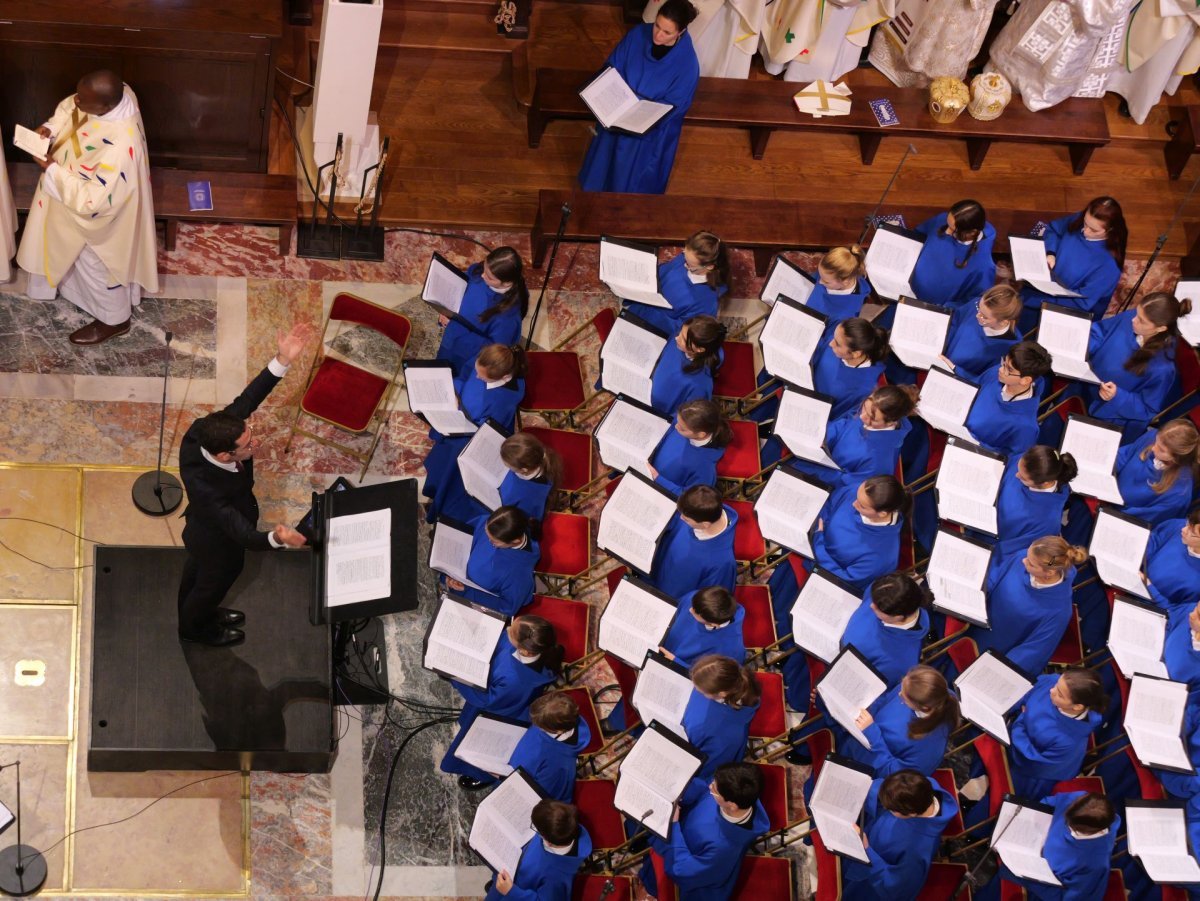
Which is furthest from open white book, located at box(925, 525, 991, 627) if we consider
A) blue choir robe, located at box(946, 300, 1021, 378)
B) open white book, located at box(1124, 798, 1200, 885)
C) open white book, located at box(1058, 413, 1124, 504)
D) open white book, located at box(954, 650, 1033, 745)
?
blue choir robe, located at box(946, 300, 1021, 378)

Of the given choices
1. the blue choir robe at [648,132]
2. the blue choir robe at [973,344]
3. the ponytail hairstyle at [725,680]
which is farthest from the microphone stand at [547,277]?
the ponytail hairstyle at [725,680]

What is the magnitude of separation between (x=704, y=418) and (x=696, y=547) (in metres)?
0.71

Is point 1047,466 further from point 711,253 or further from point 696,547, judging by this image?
point 711,253

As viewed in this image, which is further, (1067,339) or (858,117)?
(858,117)

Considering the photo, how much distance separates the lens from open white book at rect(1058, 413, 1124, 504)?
8.58 meters

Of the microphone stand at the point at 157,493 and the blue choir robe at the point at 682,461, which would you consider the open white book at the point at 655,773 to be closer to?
the blue choir robe at the point at 682,461

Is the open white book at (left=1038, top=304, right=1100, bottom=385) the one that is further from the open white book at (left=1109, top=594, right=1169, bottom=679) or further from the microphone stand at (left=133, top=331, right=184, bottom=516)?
the microphone stand at (left=133, top=331, right=184, bottom=516)

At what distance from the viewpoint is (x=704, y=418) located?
26.3ft

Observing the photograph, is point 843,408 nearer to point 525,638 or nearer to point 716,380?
point 716,380

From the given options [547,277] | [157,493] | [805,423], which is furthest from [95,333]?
[805,423]

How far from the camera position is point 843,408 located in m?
8.91

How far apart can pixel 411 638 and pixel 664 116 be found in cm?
383

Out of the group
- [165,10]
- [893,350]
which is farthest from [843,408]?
[165,10]

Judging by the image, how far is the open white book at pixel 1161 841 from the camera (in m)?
7.29
